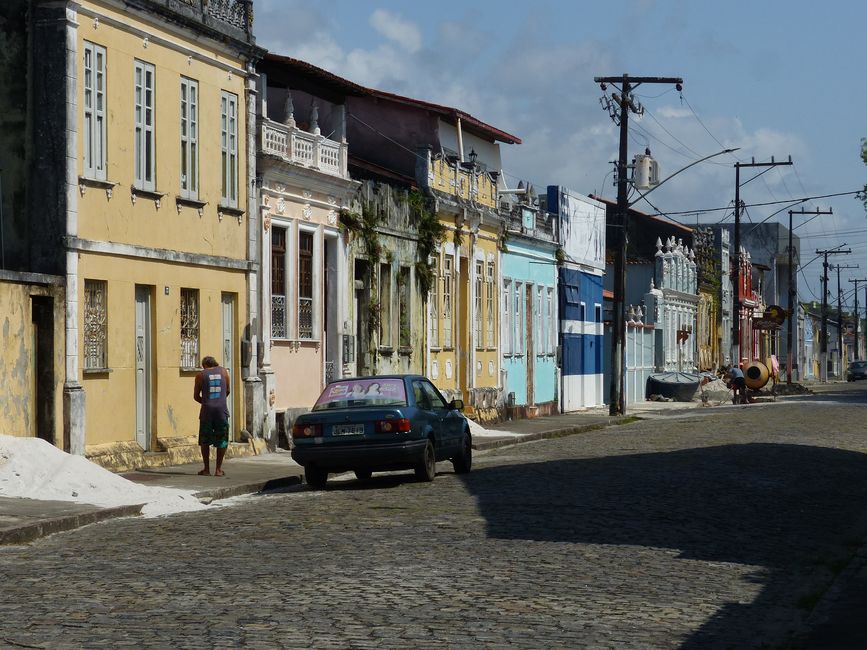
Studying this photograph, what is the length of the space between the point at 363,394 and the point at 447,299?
18768 mm

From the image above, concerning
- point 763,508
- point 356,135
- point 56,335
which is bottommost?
point 763,508

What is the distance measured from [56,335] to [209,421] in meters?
2.40

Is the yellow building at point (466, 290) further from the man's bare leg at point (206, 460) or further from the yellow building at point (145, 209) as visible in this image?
the man's bare leg at point (206, 460)

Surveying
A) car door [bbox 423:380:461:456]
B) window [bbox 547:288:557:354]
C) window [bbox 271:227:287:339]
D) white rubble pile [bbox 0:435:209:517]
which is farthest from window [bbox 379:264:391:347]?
white rubble pile [bbox 0:435:209:517]

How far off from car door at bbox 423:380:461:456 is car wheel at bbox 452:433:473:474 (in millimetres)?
220

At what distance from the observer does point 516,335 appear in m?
46.7

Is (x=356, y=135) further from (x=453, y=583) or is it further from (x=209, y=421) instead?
(x=453, y=583)

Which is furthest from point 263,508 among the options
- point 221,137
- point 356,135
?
point 356,135

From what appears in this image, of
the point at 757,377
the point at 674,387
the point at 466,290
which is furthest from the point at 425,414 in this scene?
the point at 757,377

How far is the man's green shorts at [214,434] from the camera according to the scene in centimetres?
2247

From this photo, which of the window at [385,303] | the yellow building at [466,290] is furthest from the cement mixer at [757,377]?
the window at [385,303]

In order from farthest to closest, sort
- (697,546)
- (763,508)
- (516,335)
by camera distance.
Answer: (516,335) → (763,508) → (697,546)

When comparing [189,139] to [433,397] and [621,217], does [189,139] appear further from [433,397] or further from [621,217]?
[621,217]

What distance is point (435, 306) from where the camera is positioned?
39250 mm
